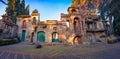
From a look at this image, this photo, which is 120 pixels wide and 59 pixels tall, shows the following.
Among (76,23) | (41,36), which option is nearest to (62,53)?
(76,23)

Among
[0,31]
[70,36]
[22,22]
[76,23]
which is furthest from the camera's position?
[22,22]

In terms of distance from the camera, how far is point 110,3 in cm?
1025

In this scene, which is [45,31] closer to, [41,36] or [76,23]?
[41,36]

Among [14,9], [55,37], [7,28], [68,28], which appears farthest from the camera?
[14,9]

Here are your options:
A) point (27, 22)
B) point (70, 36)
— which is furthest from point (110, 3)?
point (27, 22)

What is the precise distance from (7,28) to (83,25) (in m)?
19.9

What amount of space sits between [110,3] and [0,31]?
2226cm

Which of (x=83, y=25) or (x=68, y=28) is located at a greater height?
(x=83, y=25)

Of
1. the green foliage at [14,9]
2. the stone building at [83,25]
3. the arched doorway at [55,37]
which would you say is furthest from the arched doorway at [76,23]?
the green foliage at [14,9]

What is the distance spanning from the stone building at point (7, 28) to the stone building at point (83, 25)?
14.3 metres

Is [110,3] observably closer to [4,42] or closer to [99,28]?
[4,42]

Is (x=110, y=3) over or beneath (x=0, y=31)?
over

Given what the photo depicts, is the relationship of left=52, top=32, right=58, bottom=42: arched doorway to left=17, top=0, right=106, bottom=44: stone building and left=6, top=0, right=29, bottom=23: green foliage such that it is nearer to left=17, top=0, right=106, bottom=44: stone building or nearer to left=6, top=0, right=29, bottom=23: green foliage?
left=17, top=0, right=106, bottom=44: stone building

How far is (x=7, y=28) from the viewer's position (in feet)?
90.8
